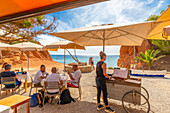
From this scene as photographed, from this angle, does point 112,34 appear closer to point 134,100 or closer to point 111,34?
point 111,34

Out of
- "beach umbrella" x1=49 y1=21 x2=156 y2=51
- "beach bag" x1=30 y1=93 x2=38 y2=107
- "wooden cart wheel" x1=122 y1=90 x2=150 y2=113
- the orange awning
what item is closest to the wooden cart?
"wooden cart wheel" x1=122 y1=90 x2=150 y2=113

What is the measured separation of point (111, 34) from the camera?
5219 millimetres

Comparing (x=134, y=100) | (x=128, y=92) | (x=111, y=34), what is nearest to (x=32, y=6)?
(x=128, y=92)

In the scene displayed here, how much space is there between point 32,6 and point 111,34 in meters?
4.03

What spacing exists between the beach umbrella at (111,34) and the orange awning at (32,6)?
2131 mm

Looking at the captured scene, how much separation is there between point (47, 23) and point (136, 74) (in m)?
8.88

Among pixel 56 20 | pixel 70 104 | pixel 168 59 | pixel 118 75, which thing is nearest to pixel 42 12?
pixel 118 75

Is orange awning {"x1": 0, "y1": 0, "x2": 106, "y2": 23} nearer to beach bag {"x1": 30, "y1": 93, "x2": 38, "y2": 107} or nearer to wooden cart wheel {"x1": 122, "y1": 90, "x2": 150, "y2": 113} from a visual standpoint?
beach bag {"x1": 30, "y1": 93, "x2": 38, "y2": 107}

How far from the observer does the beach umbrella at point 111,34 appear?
374cm

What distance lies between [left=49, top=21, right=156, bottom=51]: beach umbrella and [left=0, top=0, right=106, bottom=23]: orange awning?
2.13 m

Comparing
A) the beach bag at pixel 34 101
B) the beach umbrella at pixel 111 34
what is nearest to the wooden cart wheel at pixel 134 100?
the beach umbrella at pixel 111 34

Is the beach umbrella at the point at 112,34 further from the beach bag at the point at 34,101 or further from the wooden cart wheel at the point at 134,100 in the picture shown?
the beach bag at the point at 34,101

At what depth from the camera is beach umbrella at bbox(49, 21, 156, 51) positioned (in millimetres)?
3739

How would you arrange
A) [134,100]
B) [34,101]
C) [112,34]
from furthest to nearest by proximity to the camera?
[112,34]
[34,101]
[134,100]
